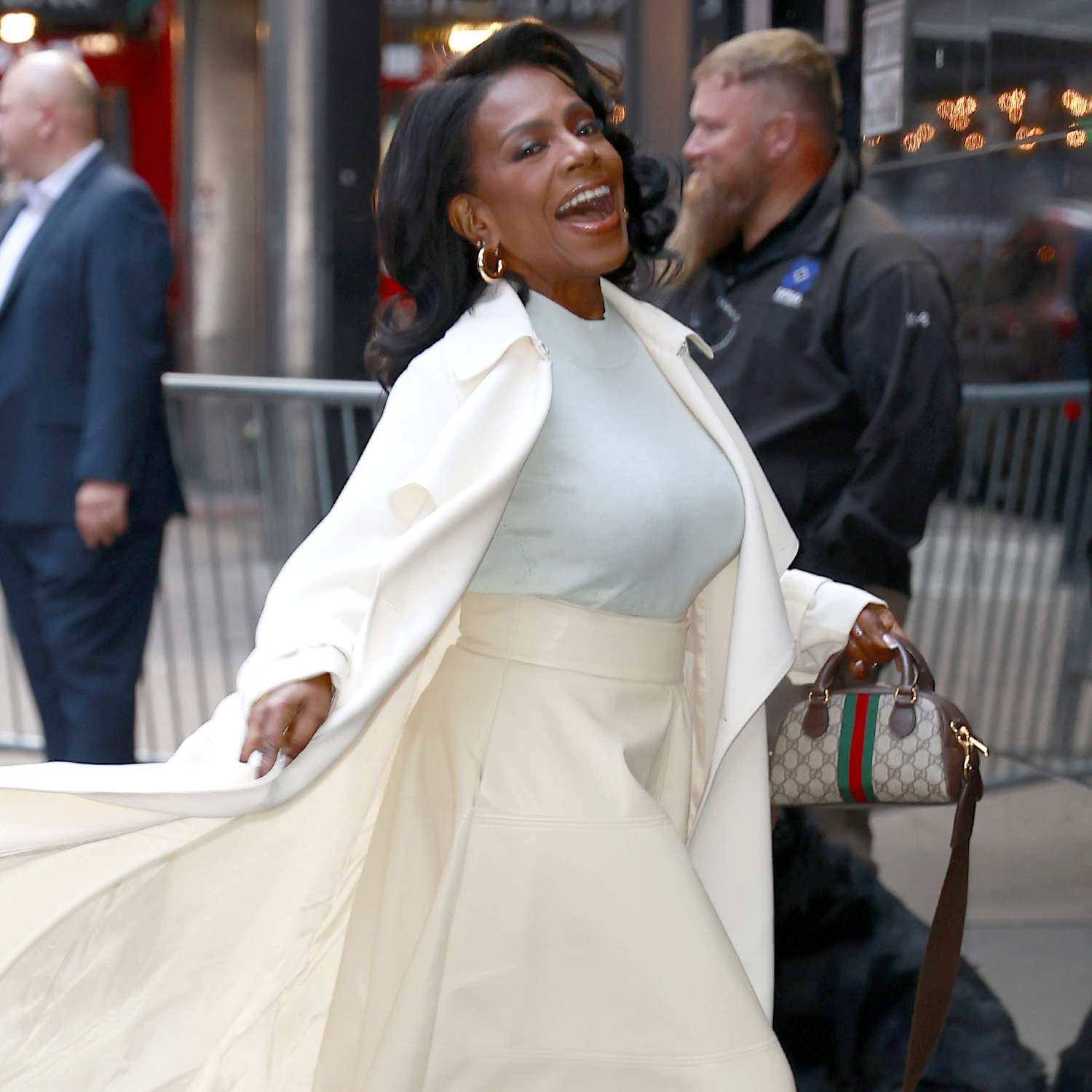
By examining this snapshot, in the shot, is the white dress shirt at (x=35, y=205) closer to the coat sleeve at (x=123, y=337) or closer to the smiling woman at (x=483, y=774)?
the coat sleeve at (x=123, y=337)

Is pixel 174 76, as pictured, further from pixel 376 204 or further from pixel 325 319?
pixel 376 204

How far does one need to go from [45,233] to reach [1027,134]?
2.69m

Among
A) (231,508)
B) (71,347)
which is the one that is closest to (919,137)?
(71,347)

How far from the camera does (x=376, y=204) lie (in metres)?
2.88

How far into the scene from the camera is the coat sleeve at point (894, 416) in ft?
13.3

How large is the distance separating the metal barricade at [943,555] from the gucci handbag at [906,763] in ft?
2.62

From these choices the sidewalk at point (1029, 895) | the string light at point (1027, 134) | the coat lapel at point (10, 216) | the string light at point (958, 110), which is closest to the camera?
the string light at point (1027, 134)

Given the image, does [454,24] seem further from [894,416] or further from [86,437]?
[894,416]

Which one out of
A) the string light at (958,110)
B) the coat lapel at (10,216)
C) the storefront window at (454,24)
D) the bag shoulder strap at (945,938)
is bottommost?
the bag shoulder strap at (945,938)

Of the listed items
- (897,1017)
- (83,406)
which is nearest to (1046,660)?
(897,1017)

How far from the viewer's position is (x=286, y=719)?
234 cm

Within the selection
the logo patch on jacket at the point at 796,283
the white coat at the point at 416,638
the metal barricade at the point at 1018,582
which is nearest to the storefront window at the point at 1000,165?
the metal barricade at the point at 1018,582

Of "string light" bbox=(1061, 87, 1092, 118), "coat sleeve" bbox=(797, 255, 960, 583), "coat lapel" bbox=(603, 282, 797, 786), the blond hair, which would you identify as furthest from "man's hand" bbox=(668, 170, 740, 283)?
"coat lapel" bbox=(603, 282, 797, 786)

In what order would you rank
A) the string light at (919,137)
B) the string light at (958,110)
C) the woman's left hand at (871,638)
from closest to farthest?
the woman's left hand at (871,638)
the string light at (958,110)
the string light at (919,137)
